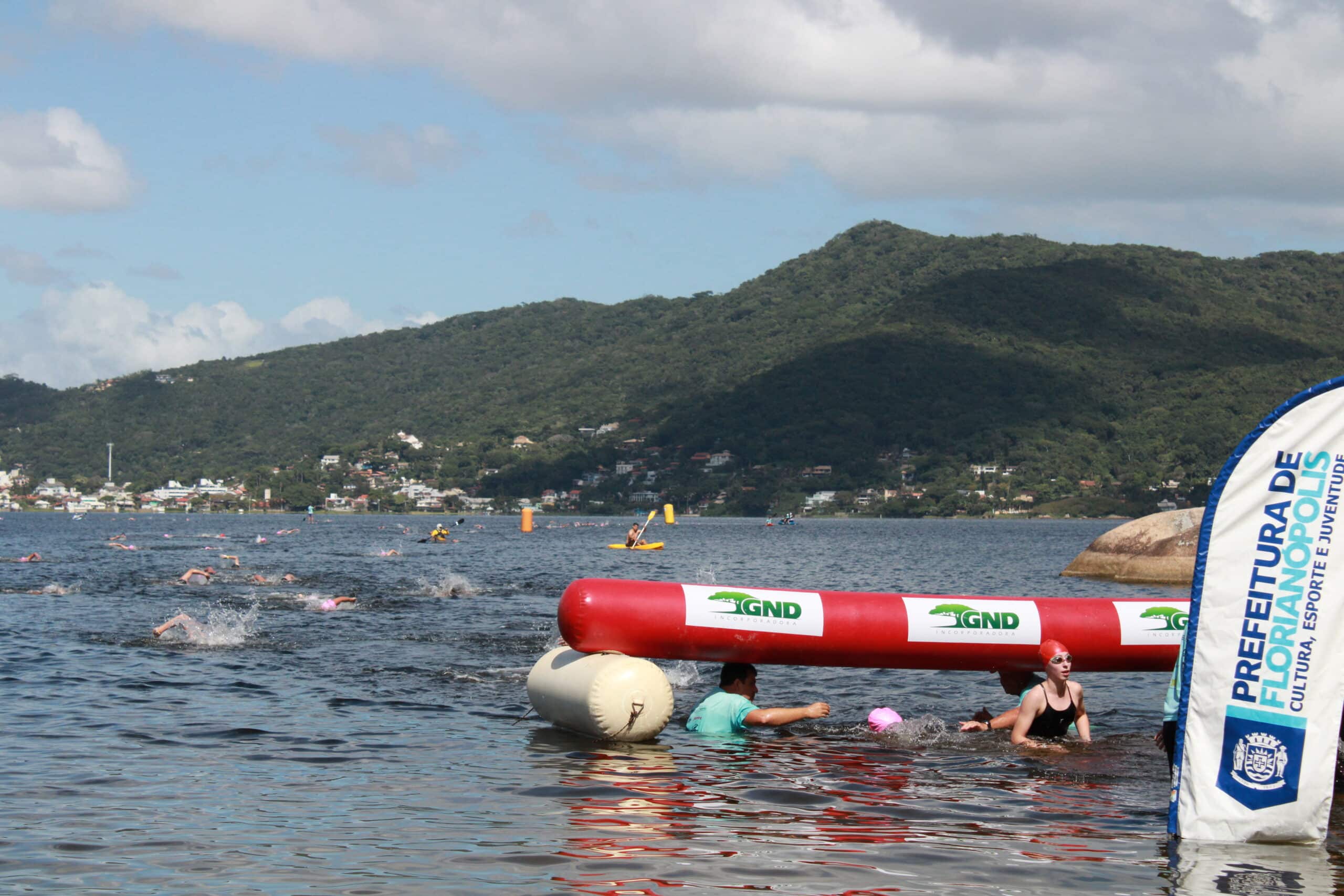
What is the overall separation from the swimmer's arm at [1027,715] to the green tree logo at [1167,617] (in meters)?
1.39

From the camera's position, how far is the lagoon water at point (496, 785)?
6.91 m

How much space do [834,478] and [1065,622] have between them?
144056mm

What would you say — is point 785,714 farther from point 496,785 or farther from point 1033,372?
point 1033,372

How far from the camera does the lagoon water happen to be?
6906 millimetres

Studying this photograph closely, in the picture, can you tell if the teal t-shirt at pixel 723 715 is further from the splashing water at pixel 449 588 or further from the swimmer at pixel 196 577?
the swimmer at pixel 196 577

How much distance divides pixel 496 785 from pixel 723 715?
2.72 m

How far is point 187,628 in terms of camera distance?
18.4m

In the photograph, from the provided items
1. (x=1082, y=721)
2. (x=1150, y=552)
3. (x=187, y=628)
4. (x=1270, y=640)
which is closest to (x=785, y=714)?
(x=1082, y=721)

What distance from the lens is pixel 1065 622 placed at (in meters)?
11.2

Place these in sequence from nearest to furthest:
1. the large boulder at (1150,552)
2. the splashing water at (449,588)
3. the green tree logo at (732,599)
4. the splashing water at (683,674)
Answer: the green tree logo at (732,599) < the splashing water at (683,674) < the splashing water at (449,588) < the large boulder at (1150,552)

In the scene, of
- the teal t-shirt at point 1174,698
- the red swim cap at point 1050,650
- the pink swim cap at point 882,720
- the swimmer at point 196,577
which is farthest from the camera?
the swimmer at point 196,577

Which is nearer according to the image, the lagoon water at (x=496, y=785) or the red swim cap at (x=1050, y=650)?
the lagoon water at (x=496, y=785)

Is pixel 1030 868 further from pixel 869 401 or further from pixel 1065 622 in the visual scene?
pixel 869 401

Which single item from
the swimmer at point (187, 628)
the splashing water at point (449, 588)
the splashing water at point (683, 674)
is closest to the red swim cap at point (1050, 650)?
the splashing water at point (683, 674)
